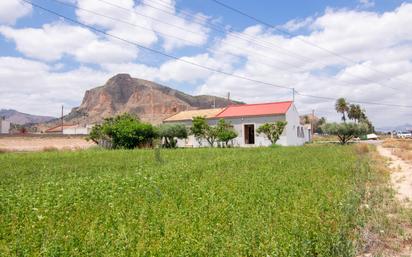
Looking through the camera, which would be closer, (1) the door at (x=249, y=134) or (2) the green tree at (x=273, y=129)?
(2) the green tree at (x=273, y=129)

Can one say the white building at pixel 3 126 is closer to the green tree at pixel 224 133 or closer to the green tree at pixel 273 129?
the green tree at pixel 224 133

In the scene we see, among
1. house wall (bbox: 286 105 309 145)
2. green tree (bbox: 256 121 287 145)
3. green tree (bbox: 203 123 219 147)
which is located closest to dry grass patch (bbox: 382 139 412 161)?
house wall (bbox: 286 105 309 145)

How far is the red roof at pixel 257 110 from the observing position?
1647 inches

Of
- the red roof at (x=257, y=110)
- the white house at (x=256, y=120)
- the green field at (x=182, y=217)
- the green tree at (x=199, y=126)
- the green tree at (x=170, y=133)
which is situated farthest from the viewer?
the red roof at (x=257, y=110)

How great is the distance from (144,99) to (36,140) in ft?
345

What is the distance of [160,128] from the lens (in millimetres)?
39906

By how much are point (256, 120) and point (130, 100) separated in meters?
114

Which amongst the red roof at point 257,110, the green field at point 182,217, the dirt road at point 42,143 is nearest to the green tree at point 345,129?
the red roof at point 257,110

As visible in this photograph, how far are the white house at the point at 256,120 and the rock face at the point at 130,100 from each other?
89.9m

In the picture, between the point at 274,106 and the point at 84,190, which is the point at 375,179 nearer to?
the point at 84,190

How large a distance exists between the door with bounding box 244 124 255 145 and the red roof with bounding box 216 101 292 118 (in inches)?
68.0

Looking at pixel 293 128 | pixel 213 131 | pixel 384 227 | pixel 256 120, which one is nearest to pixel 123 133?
pixel 213 131

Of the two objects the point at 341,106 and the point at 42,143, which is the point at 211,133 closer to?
the point at 42,143

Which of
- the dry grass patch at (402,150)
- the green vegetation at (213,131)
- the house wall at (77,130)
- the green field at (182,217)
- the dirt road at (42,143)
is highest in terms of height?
the house wall at (77,130)
